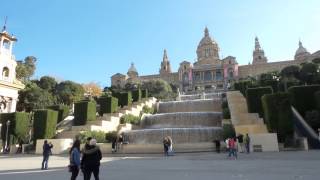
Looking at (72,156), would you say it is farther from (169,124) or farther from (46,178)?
(169,124)

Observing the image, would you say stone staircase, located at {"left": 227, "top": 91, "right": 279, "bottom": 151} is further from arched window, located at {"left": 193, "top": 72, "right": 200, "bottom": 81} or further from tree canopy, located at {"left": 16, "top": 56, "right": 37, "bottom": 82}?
arched window, located at {"left": 193, "top": 72, "right": 200, "bottom": 81}

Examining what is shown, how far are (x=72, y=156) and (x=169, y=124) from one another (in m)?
26.1

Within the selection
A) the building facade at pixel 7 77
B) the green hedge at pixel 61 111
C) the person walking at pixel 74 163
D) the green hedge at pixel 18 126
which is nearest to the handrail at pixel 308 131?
the person walking at pixel 74 163

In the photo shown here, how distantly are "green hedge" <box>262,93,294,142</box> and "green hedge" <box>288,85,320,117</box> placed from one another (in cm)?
628

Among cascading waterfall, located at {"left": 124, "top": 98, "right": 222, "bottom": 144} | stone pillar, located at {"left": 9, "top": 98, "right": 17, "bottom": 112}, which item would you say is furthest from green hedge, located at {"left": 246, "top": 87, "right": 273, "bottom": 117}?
stone pillar, located at {"left": 9, "top": 98, "right": 17, "bottom": 112}

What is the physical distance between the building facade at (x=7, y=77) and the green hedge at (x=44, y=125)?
24.3 meters

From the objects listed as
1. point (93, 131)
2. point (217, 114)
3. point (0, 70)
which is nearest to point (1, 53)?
point (0, 70)

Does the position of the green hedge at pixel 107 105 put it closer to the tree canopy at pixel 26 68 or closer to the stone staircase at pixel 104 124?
the stone staircase at pixel 104 124

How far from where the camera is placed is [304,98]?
32344 millimetres

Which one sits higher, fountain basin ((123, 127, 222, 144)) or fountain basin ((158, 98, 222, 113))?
fountain basin ((158, 98, 222, 113))

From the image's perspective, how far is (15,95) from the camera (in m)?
58.6

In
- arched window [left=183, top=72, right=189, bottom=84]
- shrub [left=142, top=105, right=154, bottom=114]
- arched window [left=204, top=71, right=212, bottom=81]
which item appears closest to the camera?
shrub [left=142, top=105, right=154, bottom=114]

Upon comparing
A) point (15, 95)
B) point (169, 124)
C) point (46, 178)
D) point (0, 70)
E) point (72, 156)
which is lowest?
point (46, 178)

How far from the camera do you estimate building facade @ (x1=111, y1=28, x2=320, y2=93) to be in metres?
132
